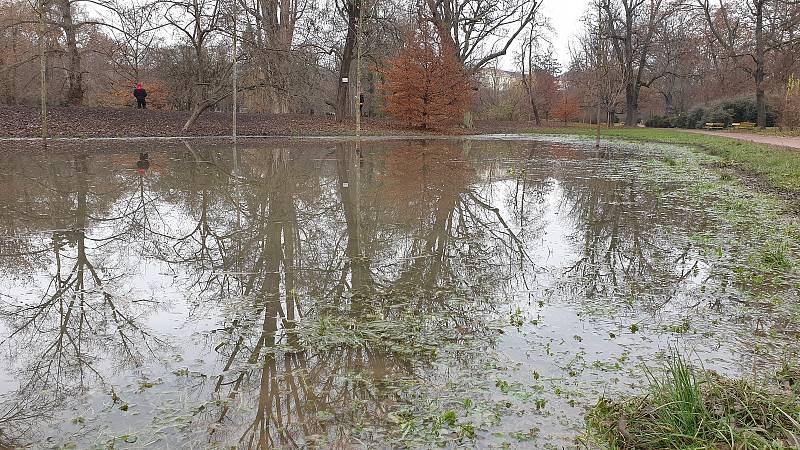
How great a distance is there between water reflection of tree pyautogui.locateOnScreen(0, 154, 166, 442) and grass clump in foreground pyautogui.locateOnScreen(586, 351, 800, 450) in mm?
3226

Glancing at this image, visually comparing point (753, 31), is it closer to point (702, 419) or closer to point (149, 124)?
point (149, 124)

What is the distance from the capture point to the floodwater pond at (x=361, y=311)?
331cm

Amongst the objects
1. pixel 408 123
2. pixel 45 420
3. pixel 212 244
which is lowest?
pixel 45 420

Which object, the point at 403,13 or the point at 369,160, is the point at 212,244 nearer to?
the point at 369,160

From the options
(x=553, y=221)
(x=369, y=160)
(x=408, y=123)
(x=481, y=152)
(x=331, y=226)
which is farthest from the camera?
(x=408, y=123)

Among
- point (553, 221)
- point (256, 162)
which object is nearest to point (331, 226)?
point (553, 221)

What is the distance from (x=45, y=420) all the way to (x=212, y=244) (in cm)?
396

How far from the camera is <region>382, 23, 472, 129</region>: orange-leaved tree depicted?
3262cm

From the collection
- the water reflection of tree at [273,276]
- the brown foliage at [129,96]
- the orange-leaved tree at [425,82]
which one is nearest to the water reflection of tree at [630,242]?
the water reflection of tree at [273,276]

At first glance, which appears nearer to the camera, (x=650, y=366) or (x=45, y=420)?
(x=45, y=420)

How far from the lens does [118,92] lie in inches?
1556

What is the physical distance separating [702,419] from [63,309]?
16.1 ft

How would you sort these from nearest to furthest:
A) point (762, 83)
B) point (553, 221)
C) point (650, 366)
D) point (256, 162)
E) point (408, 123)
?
1. point (650, 366)
2. point (553, 221)
3. point (256, 162)
4. point (762, 83)
5. point (408, 123)

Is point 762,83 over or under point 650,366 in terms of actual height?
over
